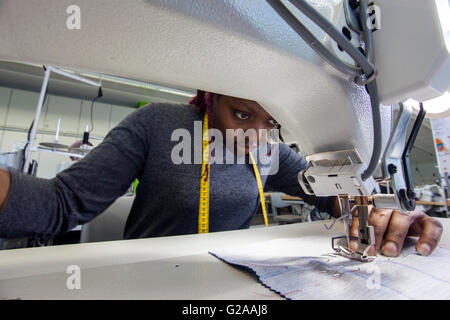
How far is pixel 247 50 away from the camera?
0.25 meters

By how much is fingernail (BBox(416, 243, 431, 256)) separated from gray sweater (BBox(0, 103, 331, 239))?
1.43 feet

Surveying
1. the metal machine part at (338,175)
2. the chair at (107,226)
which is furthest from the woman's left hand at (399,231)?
the chair at (107,226)

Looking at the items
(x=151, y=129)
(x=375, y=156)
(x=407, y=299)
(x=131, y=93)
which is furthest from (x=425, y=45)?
(x=131, y=93)

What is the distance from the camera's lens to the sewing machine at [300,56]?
210mm

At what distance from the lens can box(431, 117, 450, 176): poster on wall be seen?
1.98 meters

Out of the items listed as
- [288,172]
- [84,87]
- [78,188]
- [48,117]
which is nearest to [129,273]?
[78,188]

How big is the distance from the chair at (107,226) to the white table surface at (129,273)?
12.3 inches

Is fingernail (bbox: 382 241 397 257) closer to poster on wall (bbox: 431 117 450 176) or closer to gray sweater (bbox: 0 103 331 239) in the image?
gray sweater (bbox: 0 103 331 239)

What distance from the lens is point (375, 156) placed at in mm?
303

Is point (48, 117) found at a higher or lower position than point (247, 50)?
higher

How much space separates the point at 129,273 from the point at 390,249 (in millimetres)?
A: 426

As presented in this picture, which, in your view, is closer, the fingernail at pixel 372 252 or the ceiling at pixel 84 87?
the fingernail at pixel 372 252

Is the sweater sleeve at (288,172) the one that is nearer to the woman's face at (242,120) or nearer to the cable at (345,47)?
the woman's face at (242,120)

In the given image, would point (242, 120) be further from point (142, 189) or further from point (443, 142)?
point (443, 142)
